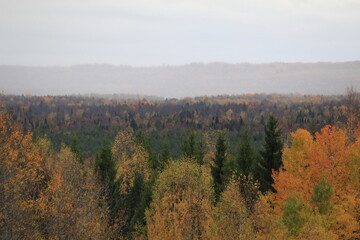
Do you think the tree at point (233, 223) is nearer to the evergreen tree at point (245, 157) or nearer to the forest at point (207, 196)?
the forest at point (207, 196)

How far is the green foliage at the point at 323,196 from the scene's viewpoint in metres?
36.9

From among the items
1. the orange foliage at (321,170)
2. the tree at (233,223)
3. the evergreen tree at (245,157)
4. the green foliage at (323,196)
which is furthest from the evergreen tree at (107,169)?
the green foliage at (323,196)

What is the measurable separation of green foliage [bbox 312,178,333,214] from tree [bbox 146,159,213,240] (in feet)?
34.7

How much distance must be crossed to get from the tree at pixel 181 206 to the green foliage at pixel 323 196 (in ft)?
34.7

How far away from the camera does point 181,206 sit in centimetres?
4097

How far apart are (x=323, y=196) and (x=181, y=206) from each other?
1405 centimetres

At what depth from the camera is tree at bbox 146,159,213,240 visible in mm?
40250

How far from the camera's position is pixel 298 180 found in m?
43.4

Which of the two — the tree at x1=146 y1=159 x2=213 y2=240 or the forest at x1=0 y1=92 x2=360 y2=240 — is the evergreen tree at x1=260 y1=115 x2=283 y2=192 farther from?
the tree at x1=146 y1=159 x2=213 y2=240

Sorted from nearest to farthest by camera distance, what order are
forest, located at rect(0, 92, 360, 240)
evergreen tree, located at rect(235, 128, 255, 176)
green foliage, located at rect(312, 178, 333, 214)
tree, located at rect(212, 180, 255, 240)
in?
forest, located at rect(0, 92, 360, 240), tree, located at rect(212, 180, 255, 240), green foliage, located at rect(312, 178, 333, 214), evergreen tree, located at rect(235, 128, 255, 176)

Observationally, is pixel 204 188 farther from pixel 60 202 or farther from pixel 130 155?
pixel 130 155

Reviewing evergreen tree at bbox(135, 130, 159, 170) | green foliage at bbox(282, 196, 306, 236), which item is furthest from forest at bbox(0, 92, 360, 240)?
evergreen tree at bbox(135, 130, 159, 170)

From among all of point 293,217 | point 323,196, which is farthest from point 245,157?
point 293,217

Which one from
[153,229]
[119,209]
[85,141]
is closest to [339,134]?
[153,229]
